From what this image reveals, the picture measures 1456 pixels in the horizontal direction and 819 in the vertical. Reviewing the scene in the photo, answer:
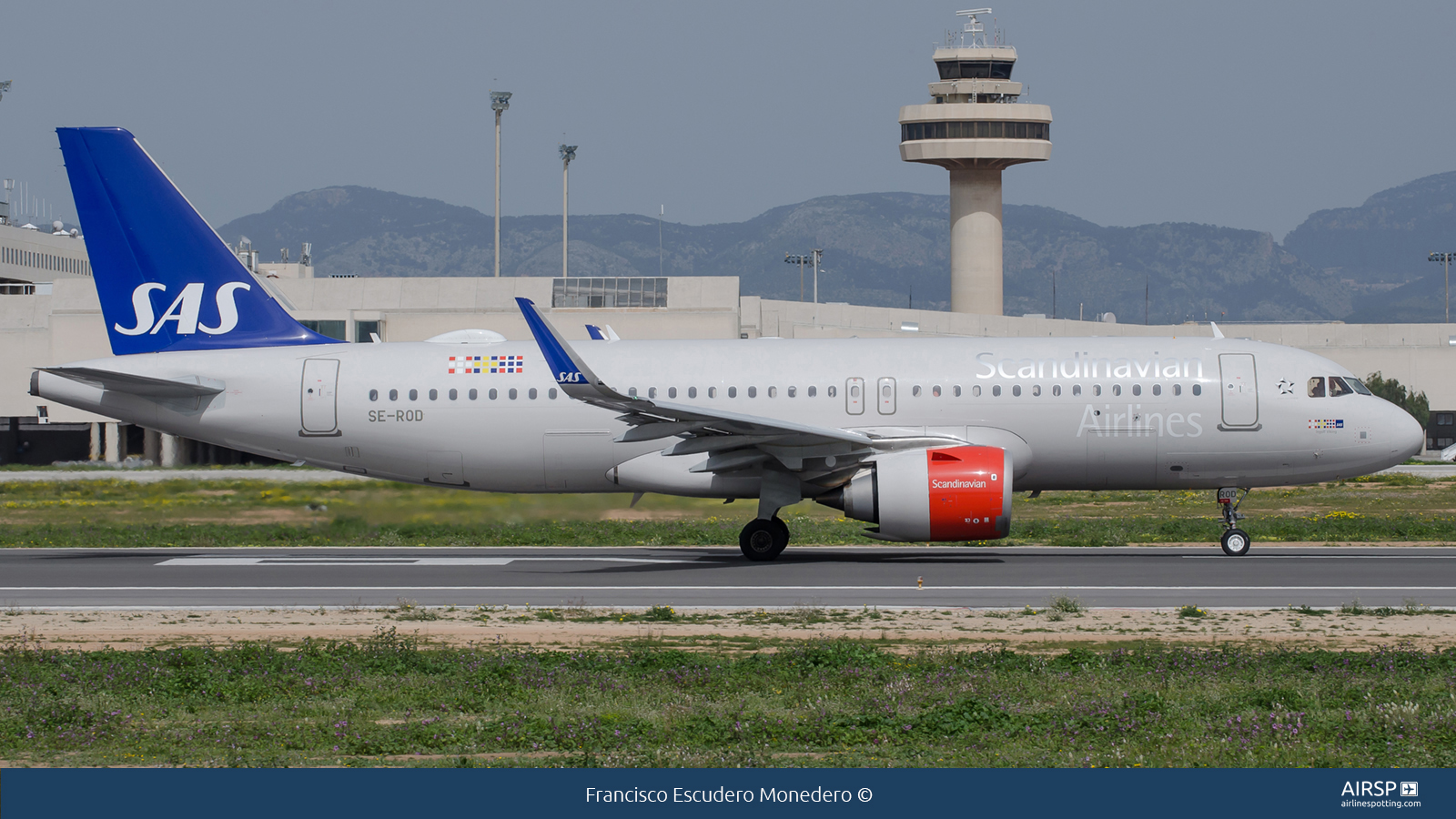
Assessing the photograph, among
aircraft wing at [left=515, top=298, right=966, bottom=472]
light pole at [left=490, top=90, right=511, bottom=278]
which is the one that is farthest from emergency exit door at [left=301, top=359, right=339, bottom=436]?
light pole at [left=490, top=90, right=511, bottom=278]

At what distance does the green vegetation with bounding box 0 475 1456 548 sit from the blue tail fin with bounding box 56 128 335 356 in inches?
168

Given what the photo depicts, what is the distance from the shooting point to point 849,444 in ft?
82.3

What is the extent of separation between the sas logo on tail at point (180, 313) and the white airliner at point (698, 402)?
0.04 m

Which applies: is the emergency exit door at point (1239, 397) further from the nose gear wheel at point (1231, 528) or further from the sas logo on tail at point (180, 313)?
the sas logo on tail at point (180, 313)

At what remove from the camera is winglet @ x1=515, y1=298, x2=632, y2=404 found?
23.6 meters

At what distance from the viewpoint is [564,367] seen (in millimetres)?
23984

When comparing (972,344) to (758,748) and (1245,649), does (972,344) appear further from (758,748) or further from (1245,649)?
(758,748)

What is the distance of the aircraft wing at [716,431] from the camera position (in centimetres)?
2388

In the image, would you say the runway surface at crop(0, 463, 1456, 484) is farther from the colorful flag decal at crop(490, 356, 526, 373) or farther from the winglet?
the winglet

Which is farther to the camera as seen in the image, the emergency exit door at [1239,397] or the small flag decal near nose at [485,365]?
the small flag decal near nose at [485,365]

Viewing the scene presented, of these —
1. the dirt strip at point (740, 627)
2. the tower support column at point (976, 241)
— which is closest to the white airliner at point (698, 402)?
the dirt strip at point (740, 627)

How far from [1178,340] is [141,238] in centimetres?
2028

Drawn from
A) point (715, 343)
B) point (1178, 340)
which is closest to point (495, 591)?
point (715, 343)

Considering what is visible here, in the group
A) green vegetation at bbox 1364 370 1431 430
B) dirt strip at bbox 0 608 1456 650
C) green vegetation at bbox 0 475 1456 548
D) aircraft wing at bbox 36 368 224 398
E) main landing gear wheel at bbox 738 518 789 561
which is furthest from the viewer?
green vegetation at bbox 1364 370 1431 430
